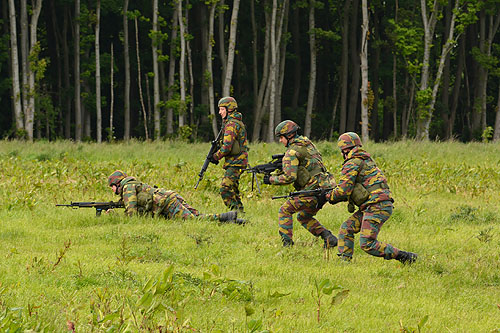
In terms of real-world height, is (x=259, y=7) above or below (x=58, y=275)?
above

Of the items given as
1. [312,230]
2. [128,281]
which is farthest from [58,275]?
[312,230]

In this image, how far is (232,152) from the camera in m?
13.5

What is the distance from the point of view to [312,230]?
10.8 m

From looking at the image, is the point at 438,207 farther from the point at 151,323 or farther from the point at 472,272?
the point at 151,323

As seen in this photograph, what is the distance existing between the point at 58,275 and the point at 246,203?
737 cm

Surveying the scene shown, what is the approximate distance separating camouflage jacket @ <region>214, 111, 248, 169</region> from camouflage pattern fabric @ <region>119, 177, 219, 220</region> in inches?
52.3

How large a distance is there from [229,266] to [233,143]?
4.42m

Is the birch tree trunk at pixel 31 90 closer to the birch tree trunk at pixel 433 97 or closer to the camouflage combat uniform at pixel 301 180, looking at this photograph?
the birch tree trunk at pixel 433 97

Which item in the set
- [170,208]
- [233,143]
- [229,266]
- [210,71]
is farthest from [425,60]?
[229,266]

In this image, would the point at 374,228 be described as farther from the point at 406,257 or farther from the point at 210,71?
the point at 210,71

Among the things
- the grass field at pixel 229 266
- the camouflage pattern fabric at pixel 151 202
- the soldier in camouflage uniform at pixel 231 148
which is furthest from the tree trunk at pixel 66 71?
the camouflage pattern fabric at pixel 151 202

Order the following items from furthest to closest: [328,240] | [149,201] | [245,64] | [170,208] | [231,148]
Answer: [245,64] < [231,148] < [170,208] < [149,201] < [328,240]

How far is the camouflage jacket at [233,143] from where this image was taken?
13398 millimetres

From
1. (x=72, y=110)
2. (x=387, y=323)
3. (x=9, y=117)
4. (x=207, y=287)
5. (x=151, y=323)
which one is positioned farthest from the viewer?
(x=72, y=110)
